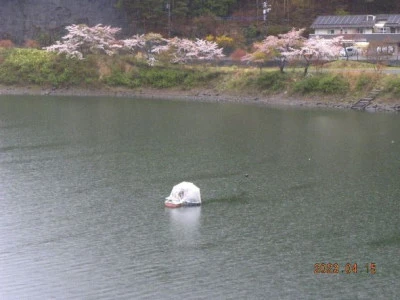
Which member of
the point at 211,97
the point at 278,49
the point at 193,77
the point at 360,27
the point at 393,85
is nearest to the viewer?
the point at 393,85

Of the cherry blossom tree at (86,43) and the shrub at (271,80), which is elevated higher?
the cherry blossom tree at (86,43)

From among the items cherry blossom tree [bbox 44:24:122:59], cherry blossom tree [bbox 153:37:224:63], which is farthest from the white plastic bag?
cherry blossom tree [bbox 44:24:122:59]

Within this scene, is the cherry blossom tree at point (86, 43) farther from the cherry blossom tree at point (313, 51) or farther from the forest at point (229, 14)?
the cherry blossom tree at point (313, 51)

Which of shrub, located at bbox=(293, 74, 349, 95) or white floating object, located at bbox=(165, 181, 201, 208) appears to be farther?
shrub, located at bbox=(293, 74, 349, 95)

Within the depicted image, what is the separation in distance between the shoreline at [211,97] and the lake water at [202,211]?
6.56m

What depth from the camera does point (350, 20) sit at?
5078cm

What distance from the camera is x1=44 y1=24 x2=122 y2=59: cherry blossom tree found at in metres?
47.1

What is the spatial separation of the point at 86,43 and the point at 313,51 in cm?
1616

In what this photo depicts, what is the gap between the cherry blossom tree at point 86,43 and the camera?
47094mm
